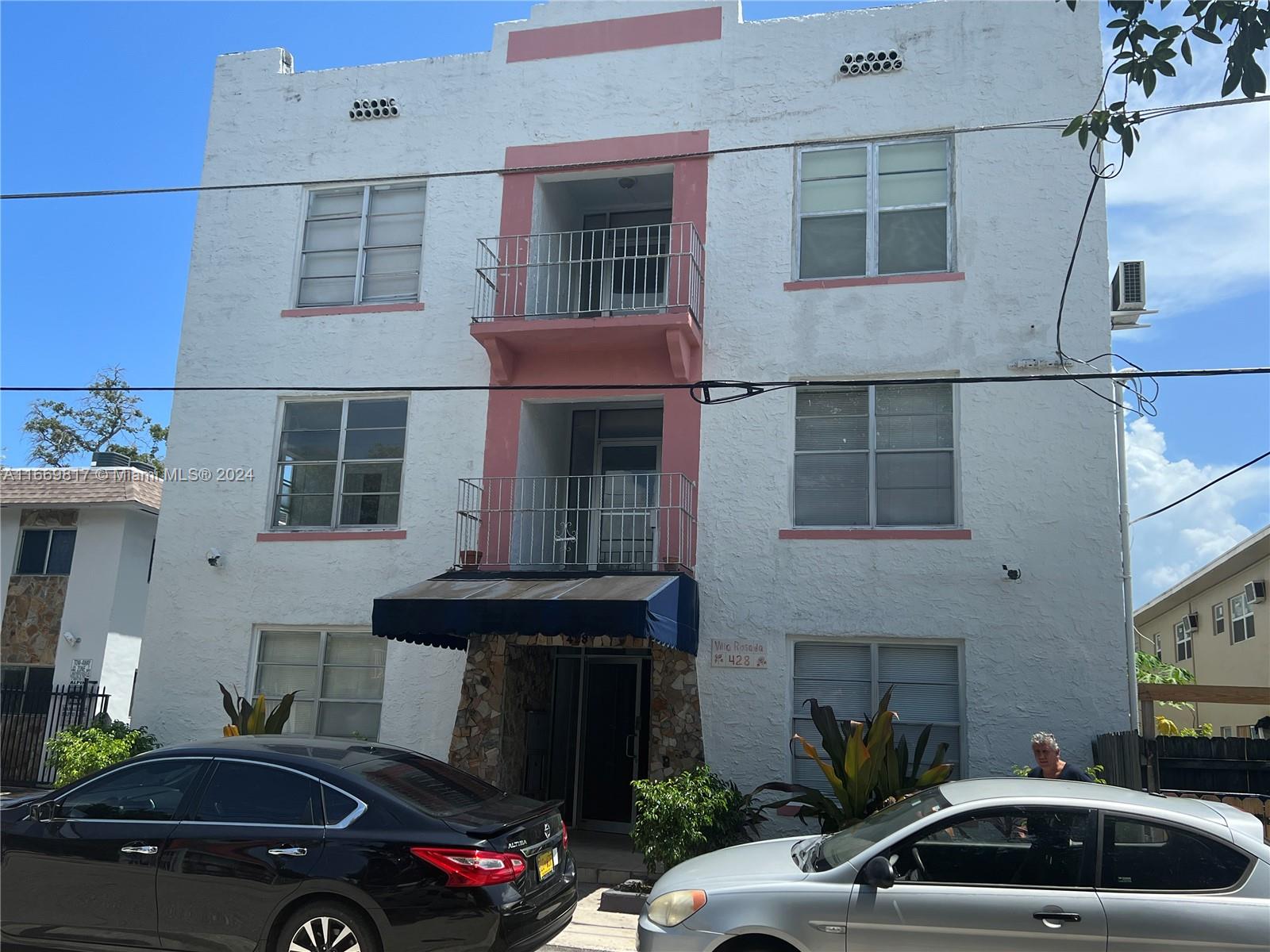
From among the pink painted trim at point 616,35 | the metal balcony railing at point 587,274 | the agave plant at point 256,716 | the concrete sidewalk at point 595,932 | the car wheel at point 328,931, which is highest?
the pink painted trim at point 616,35

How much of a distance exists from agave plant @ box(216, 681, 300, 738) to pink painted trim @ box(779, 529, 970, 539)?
6058 millimetres

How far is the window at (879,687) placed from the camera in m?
11.4

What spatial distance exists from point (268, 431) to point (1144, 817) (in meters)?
11.5

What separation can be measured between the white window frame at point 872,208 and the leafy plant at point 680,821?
6155 mm

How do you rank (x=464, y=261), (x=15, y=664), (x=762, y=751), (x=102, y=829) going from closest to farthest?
(x=102, y=829) < (x=762, y=751) < (x=464, y=261) < (x=15, y=664)

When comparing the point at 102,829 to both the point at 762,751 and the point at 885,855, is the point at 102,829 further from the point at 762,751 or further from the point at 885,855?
the point at 762,751

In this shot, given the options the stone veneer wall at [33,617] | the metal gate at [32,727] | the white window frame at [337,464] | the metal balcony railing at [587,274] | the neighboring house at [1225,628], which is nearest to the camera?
the metal balcony railing at [587,274]

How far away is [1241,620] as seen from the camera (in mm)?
21906

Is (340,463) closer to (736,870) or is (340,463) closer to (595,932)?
(595,932)

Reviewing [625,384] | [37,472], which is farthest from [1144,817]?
[37,472]

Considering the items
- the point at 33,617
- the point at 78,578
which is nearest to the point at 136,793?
the point at 78,578

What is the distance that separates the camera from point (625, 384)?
1278 cm

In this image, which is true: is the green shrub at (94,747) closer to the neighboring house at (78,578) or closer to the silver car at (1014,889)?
the neighboring house at (78,578)

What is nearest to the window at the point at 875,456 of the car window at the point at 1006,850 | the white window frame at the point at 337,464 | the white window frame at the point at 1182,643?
the white window frame at the point at 337,464
